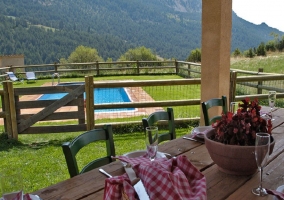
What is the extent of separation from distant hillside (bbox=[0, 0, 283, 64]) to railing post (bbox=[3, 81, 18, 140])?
25377 millimetres

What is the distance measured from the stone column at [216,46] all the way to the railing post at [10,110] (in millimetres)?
2645

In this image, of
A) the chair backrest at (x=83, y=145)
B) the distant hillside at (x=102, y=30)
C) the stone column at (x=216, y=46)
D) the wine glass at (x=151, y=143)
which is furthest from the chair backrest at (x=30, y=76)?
the distant hillside at (x=102, y=30)

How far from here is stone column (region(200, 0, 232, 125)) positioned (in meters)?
3.40

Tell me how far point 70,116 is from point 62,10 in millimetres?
49340

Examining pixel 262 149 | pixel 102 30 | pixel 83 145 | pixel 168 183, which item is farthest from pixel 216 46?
pixel 102 30

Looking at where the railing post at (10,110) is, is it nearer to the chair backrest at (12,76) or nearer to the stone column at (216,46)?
the stone column at (216,46)

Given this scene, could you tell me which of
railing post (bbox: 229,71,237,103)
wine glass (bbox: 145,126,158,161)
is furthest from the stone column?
wine glass (bbox: 145,126,158,161)

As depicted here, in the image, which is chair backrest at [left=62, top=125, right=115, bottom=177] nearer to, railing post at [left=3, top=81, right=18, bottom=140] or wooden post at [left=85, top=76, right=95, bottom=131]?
wooden post at [left=85, top=76, right=95, bottom=131]

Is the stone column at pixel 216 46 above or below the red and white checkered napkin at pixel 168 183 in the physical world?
above

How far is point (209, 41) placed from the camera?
3.54 meters

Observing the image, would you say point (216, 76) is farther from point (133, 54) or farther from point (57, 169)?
point (133, 54)

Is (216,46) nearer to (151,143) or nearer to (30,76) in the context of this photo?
(151,143)

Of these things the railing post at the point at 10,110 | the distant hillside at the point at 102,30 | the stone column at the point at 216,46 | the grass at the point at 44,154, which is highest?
the distant hillside at the point at 102,30

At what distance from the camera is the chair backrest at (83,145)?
142 centimetres
